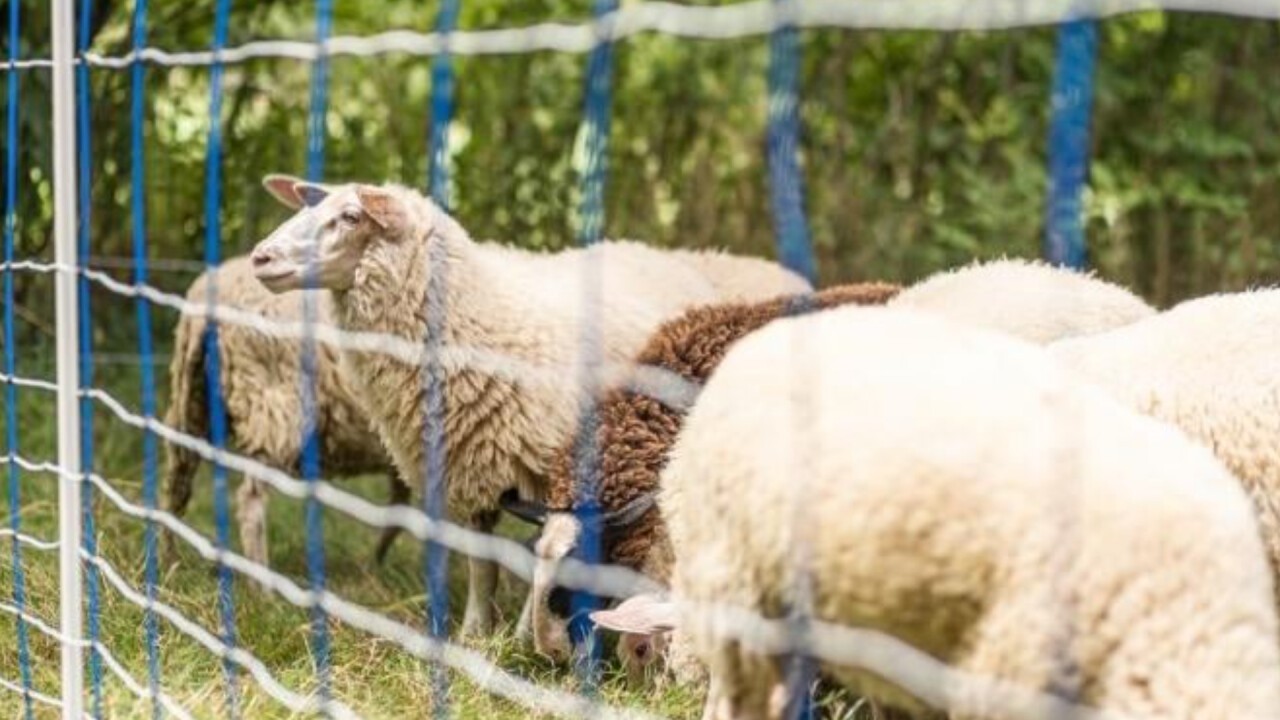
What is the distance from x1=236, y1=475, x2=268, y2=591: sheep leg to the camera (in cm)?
578

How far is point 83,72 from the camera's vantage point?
3.67 metres

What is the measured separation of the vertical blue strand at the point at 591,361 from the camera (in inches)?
89.8

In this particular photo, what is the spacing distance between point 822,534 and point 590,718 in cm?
45

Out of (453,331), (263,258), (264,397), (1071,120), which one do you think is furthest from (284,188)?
(1071,120)

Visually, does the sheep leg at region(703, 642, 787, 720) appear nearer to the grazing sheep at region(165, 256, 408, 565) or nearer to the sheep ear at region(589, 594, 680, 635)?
the sheep ear at region(589, 594, 680, 635)

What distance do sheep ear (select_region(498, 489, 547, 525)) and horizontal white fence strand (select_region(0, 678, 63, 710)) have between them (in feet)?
3.98

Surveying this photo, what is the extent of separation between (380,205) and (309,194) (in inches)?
6.7

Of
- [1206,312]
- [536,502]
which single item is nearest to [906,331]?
[1206,312]

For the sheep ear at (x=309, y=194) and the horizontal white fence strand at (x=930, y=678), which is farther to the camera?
the sheep ear at (x=309, y=194)

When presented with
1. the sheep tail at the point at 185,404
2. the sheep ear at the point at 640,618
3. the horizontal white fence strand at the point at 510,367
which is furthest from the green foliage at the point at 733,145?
the sheep ear at the point at 640,618

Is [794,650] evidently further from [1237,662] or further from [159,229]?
[159,229]

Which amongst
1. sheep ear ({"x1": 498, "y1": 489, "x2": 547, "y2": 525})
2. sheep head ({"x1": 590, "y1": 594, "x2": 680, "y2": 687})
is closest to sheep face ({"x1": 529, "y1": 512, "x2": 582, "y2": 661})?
sheep head ({"x1": 590, "y1": 594, "x2": 680, "y2": 687})

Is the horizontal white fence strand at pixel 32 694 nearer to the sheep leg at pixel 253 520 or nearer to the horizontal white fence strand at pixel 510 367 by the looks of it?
the horizontal white fence strand at pixel 510 367

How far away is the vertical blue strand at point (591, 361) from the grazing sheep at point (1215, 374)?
94 centimetres
